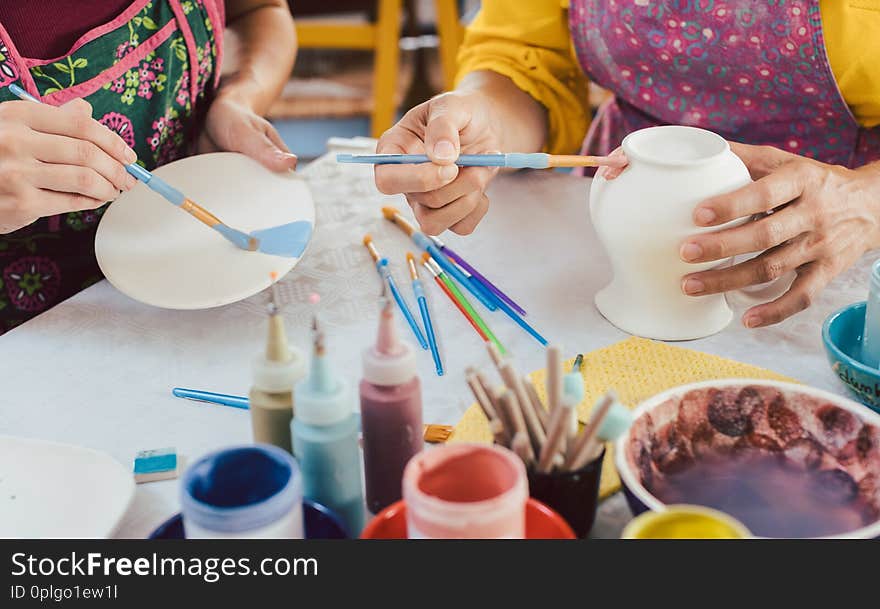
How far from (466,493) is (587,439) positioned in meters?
0.08

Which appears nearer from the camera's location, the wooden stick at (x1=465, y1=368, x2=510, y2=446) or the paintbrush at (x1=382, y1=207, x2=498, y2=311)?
the wooden stick at (x1=465, y1=368, x2=510, y2=446)

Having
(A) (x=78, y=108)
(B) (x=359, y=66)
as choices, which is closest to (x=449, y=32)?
(B) (x=359, y=66)

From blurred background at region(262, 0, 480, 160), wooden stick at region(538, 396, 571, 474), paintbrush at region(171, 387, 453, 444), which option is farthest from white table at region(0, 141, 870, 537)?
blurred background at region(262, 0, 480, 160)

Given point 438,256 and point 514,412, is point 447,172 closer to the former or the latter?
point 438,256

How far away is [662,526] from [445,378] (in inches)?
13.1

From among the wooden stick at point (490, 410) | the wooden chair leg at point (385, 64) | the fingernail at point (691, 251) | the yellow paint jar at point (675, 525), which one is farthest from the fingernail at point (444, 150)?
the wooden chair leg at point (385, 64)

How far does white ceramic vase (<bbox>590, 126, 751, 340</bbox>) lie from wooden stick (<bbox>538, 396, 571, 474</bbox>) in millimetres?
303

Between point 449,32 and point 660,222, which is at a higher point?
point 660,222

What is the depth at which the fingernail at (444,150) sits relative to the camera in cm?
86

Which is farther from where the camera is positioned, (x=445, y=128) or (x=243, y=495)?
(x=445, y=128)

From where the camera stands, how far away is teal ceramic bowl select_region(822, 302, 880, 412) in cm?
68

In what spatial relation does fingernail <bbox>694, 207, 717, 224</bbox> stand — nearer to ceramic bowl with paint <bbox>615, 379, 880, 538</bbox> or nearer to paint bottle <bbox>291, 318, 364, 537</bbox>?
ceramic bowl with paint <bbox>615, 379, 880, 538</bbox>

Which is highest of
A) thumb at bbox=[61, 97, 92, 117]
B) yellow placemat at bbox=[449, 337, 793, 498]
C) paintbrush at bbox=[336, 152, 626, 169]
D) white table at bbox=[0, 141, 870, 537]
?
thumb at bbox=[61, 97, 92, 117]

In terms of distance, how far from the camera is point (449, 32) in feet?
8.68
